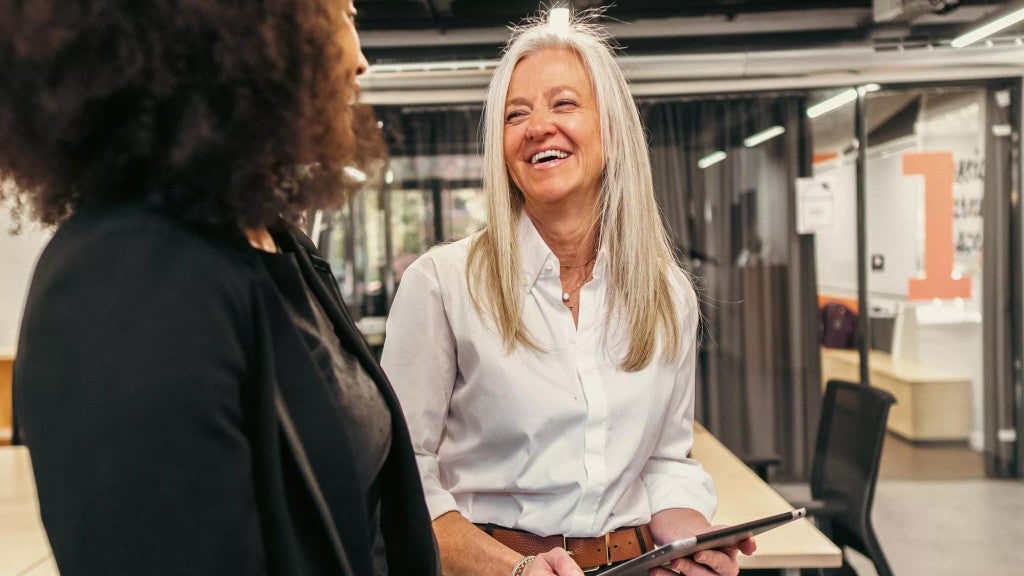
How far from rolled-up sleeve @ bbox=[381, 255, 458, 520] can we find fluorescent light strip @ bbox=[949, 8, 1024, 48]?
4.44 metres

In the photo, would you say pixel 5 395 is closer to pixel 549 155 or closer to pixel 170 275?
pixel 549 155

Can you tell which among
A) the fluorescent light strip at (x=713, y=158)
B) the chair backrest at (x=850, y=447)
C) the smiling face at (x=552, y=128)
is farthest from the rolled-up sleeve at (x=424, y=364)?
the fluorescent light strip at (x=713, y=158)

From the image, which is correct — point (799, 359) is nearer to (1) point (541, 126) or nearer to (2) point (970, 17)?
(2) point (970, 17)

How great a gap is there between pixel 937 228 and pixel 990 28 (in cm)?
170

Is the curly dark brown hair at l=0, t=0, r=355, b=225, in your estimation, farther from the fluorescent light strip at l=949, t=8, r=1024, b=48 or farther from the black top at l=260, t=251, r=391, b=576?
the fluorescent light strip at l=949, t=8, r=1024, b=48

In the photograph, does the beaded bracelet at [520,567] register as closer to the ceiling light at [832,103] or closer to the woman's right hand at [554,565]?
the woman's right hand at [554,565]

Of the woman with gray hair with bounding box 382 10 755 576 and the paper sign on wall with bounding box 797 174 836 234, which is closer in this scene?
the woman with gray hair with bounding box 382 10 755 576

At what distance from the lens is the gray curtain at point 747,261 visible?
626cm

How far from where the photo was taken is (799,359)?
6352mm

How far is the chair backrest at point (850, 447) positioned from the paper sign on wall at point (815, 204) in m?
3.09

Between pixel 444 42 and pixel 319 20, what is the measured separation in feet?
20.9

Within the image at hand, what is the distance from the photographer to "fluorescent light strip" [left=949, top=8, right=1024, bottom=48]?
454cm

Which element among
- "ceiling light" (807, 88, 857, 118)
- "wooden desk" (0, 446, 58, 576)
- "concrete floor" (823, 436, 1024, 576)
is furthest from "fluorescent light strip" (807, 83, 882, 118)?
"wooden desk" (0, 446, 58, 576)

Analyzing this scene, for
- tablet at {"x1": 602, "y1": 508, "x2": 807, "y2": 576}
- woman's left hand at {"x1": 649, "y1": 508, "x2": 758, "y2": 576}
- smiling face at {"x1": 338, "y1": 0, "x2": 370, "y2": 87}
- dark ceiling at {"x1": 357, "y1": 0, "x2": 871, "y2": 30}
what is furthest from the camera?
dark ceiling at {"x1": 357, "y1": 0, "x2": 871, "y2": 30}
